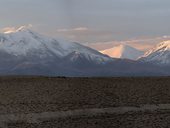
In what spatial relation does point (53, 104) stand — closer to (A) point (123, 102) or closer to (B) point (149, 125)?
(A) point (123, 102)

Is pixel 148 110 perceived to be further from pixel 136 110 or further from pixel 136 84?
pixel 136 84

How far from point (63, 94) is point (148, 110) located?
42.4 ft

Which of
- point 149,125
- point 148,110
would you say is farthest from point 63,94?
point 149,125

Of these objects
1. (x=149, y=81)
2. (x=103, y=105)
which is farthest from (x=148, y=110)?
(x=149, y=81)

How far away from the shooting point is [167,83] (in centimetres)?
6956

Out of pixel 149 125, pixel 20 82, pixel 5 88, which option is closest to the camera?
pixel 149 125

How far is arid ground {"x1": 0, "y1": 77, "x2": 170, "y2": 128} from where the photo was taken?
45438 millimetres

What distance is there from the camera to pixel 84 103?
53781mm

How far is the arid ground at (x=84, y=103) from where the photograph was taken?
149 feet

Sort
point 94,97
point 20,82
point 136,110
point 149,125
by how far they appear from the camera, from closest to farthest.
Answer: point 149,125 < point 136,110 < point 94,97 < point 20,82

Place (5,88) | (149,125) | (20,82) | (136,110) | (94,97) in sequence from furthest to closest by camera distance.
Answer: (20,82) < (5,88) < (94,97) < (136,110) < (149,125)

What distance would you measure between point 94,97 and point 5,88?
13.4m

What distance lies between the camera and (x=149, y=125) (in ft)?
144

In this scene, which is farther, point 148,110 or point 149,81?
point 149,81
